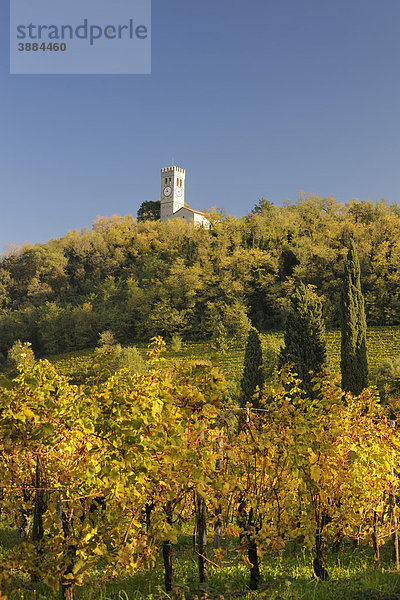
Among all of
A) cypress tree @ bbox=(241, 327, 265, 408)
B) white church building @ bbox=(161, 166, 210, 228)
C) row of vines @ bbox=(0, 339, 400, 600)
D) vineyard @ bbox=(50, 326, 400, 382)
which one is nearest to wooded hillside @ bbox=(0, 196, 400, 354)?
vineyard @ bbox=(50, 326, 400, 382)

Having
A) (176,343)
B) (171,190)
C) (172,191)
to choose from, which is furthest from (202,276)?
(171,190)

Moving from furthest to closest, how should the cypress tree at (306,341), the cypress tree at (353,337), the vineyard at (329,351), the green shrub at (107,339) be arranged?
the green shrub at (107,339)
the vineyard at (329,351)
the cypress tree at (306,341)
the cypress tree at (353,337)

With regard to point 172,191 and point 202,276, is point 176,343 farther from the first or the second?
point 172,191

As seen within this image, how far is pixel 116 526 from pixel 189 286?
4071cm

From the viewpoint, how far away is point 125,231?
6212 centimetres

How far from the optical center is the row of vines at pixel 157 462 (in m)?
3.70

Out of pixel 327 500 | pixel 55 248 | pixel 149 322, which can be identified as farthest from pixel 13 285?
pixel 327 500

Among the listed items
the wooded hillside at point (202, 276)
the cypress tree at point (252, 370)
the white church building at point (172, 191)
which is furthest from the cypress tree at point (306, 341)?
the white church building at point (172, 191)

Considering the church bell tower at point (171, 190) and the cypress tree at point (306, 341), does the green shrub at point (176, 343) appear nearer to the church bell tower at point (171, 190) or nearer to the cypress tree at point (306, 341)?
the cypress tree at point (306, 341)

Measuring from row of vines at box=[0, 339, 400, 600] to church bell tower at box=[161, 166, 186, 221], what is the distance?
76.4 m

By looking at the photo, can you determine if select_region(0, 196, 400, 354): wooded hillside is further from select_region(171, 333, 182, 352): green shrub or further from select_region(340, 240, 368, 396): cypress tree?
select_region(340, 240, 368, 396): cypress tree

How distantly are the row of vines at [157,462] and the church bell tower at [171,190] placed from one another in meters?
76.4

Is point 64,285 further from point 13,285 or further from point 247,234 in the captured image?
point 247,234

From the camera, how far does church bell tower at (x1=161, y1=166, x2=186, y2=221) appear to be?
3184 inches
